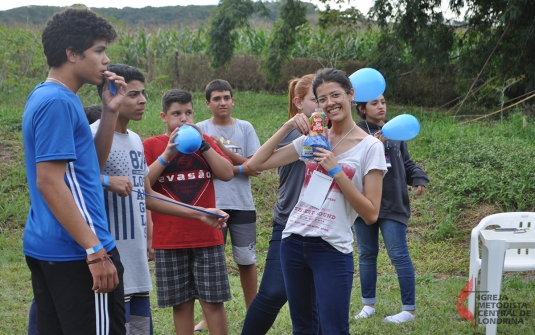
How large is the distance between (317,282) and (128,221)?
107 cm

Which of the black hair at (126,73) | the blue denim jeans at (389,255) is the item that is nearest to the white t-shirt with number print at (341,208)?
the black hair at (126,73)

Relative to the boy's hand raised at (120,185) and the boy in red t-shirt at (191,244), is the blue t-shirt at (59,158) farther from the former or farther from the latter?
the boy in red t-shirt at (191,244)

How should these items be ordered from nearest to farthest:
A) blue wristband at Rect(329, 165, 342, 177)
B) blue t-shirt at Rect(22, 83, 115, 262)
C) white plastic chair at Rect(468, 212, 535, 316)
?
blue t-shirt at Rect(22, 83, 115, 262), blue wristband at Rect(329, 165, 342, 177), white plastic chair at Rect(468, 212, 535, 316)

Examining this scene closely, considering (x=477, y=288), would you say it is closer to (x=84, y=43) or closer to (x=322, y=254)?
(x=322, y=254)

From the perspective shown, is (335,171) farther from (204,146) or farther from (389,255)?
(389,255)

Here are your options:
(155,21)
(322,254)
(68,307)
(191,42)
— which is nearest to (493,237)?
(322,254)

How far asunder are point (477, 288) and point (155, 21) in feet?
123

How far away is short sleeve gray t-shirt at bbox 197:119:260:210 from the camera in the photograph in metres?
4.71

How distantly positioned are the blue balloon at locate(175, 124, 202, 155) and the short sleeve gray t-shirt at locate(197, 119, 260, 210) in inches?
47.9

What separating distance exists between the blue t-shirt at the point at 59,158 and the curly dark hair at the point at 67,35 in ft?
0.49

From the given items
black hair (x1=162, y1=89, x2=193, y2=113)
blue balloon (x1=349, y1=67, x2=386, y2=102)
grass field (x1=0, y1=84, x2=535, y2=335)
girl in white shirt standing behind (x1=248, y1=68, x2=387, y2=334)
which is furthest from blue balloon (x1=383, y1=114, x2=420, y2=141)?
grass field (x1=0, y1=84, x2=535, y2=335)

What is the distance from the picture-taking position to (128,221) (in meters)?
3.25

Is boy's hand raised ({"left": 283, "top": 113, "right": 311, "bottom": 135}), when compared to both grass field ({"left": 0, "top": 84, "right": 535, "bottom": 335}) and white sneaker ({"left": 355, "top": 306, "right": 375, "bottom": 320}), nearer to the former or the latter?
grass field ({"left": 0, "top": 84, "right": 535, "bottom": 335})
